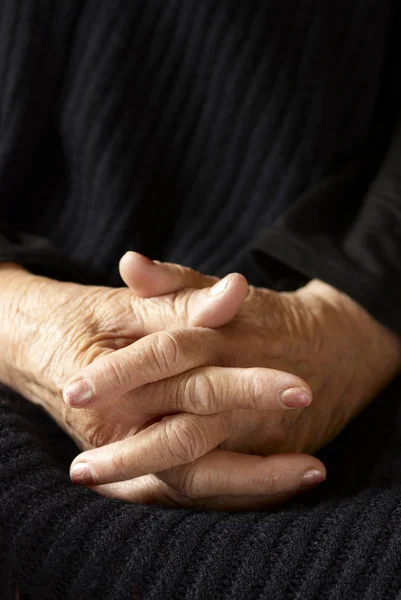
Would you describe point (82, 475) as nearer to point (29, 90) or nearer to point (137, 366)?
point (137, 366)

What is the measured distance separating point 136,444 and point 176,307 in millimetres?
163

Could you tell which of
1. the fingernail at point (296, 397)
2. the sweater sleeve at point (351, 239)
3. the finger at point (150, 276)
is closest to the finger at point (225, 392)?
the fingernail at point (296, 397)

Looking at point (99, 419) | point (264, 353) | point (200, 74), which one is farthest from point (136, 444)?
point (200, 74)

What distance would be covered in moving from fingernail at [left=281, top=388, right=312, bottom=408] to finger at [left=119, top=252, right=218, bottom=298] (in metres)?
0.18

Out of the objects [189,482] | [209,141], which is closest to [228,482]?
[189,482]

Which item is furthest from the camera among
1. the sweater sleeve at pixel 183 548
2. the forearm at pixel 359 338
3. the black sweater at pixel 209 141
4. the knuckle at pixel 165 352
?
the black sweater at pixel 209 141

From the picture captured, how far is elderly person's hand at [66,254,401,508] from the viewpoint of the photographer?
613 millimetres

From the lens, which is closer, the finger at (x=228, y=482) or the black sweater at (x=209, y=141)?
the finger at (x=228, y=482)

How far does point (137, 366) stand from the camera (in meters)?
0.62

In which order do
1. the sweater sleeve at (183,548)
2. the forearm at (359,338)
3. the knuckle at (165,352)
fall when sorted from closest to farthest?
1. the sweater sleeve at (183,548)
2. the knuckle at (165,352)
3. the forearm at (359,338)

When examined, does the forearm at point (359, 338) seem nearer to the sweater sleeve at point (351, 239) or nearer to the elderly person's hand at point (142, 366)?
the sweater sleeve at point (351, 239)

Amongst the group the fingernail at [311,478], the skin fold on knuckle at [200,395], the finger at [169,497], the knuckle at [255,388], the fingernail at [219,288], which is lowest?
the finger at [169,497]

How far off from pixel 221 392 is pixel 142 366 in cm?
8

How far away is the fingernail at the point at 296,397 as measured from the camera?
62cm
